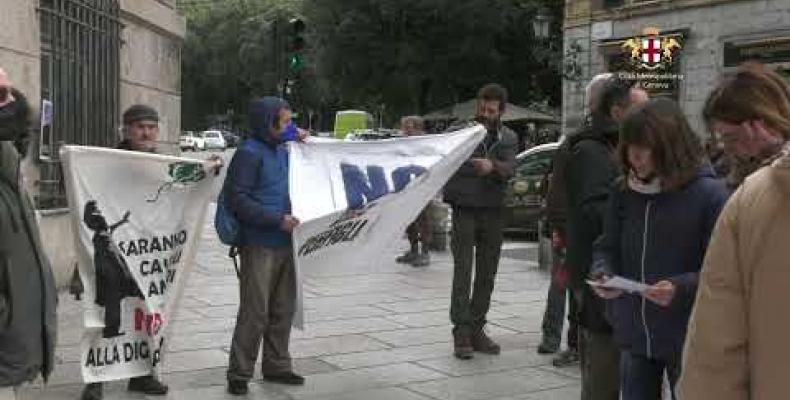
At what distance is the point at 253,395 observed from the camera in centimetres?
586

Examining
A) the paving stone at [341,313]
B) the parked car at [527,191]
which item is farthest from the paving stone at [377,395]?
the parked car at [527,191]

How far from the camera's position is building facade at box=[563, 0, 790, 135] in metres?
21.9

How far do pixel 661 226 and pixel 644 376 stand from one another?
0.59m

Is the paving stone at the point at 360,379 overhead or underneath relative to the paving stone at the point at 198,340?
underneath

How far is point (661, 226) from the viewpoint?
3686 mm

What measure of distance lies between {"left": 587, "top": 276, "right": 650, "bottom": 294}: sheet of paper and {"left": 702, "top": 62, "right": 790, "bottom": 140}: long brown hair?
1.18 metres

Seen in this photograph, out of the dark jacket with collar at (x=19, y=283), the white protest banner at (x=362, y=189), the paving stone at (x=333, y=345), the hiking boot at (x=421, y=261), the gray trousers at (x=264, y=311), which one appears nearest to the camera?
the dark jacket with collar at (x=19, y=283)

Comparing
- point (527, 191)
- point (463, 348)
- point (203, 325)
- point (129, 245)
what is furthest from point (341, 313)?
point (527, 191)

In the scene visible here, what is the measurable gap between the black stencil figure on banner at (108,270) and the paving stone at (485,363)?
2.05 metres

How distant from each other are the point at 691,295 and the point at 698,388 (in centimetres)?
136

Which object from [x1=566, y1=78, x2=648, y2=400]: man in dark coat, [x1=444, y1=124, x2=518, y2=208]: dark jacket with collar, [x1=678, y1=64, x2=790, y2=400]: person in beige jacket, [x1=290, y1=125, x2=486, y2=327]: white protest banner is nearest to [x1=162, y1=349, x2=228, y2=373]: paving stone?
[x1=290, y1=125, x2=486, y2=327]: white protest banner

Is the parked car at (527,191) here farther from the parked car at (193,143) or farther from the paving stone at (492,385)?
the parked car at (193,143)

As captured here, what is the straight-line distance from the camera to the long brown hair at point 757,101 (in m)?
2.47

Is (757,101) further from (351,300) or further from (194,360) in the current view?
(351,300)
